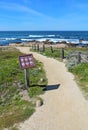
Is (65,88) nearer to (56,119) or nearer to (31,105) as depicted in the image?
(31,105)

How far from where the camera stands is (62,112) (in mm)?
14727

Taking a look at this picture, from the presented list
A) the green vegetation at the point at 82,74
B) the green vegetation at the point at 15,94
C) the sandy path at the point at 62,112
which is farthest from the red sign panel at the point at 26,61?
the green vegetation at the point at 82,74

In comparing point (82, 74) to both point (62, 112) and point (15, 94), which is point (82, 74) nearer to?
point (15, 94)

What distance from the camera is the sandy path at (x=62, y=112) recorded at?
1316 cm

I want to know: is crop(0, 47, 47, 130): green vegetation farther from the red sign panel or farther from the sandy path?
the red sign panel

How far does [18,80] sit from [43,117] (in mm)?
7503

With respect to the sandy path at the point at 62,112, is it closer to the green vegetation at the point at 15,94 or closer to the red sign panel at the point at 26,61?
the green vegetation at the point at 15,94

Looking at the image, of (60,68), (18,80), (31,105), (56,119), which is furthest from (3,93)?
(60,68)

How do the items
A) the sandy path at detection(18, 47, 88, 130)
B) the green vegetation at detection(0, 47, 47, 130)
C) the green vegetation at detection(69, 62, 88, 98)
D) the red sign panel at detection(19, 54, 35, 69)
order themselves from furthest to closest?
the green vegetation at detection(69, 62, 88, 98) → the red sign panel at detection(19, 54, 35, 69) → the green vegetation at detection(0, 47, 47, 130) → the sandy path at detection(18, 47, 88, 130)

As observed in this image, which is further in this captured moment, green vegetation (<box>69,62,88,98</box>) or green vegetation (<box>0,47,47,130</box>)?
green vegetation (<box>69,62,88,98</box>)

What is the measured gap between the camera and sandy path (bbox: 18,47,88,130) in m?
13.2

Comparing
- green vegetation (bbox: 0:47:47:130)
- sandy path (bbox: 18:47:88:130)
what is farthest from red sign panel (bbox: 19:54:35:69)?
sandy path (bbox: 18:47:88:130)

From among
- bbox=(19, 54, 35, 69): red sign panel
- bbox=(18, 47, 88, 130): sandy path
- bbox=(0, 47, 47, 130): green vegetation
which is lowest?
bbox=(0, 47, 47, 130): green vegetation

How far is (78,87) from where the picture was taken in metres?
19.3
